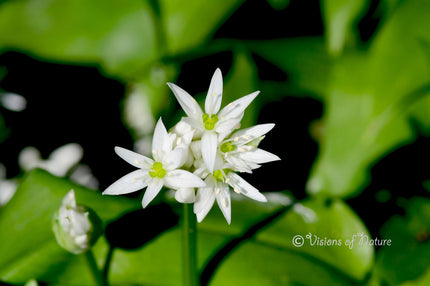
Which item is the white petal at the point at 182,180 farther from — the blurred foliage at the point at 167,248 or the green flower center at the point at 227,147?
the blurred foliage at the point at 167,248

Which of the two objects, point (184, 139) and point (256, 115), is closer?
point (184, 139)

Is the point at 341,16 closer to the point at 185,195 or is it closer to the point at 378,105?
the point at 378,105

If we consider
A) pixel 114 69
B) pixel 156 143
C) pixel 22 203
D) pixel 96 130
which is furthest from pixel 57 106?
pixel 156 143

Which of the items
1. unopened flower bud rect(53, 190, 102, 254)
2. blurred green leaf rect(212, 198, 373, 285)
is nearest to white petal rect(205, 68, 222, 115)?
unopened flower bud rect(53, 190, 102, 254)

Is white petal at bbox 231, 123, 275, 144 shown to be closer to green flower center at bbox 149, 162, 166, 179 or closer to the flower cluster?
Result: the flower cluster

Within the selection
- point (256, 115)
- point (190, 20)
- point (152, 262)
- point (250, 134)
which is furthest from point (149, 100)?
point (250, 134)

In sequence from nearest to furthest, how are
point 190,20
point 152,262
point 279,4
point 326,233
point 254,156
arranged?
point 254,156 → point 152,262 → point 326,233 → point 190,20 → point 279,4

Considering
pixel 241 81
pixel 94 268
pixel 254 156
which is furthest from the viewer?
pixel 241 81
